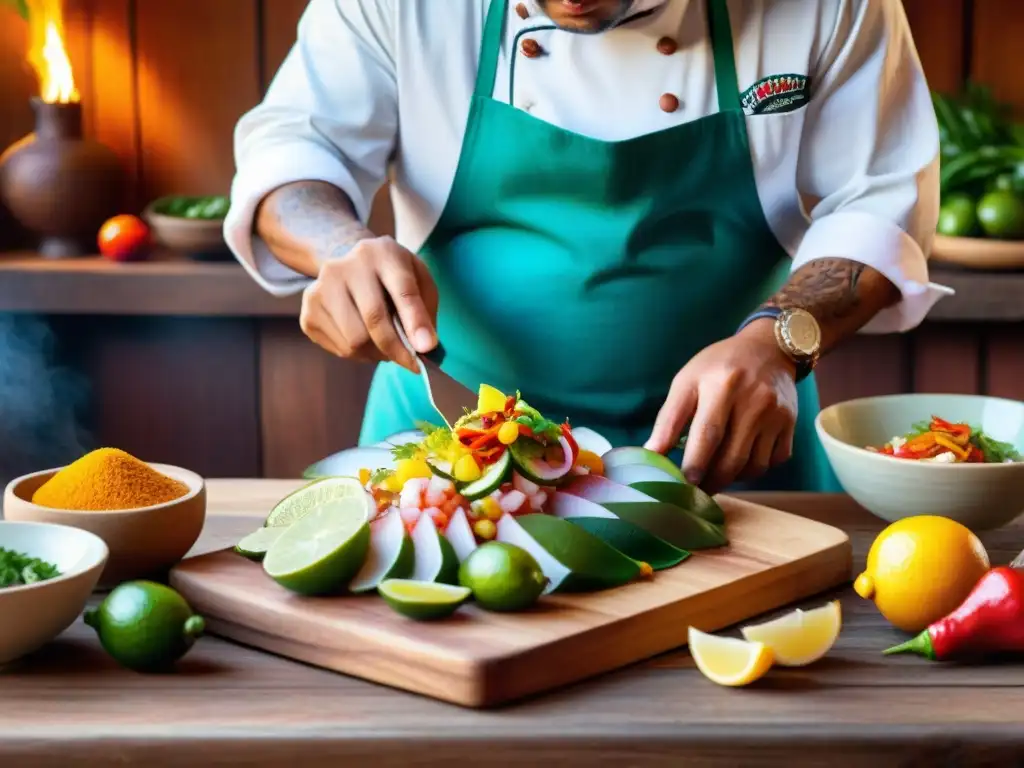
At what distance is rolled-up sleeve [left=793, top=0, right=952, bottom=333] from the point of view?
2033 millimetres

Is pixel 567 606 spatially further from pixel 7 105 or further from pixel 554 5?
pixel 7 105

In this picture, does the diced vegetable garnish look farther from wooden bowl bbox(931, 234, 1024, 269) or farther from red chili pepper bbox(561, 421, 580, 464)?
wooden bowl bbox(931, 234, 1024, 269)

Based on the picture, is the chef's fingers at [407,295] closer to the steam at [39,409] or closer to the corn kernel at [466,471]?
the corn kernel at [466,471]

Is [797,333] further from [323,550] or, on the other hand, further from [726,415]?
[323,550]

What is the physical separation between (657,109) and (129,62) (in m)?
2.00

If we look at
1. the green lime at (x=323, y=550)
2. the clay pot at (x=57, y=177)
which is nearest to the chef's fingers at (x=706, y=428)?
the green lime at (x=323, y=550)

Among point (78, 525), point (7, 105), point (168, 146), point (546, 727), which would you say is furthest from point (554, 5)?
point (7, 105)

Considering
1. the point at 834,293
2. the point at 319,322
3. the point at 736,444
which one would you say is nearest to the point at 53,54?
the point at 319,322

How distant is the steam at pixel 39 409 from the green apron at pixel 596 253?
1733 mm

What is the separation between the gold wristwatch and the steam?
7.28 feet

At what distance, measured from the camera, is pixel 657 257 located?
6.96ft

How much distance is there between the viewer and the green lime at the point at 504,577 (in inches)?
53.0

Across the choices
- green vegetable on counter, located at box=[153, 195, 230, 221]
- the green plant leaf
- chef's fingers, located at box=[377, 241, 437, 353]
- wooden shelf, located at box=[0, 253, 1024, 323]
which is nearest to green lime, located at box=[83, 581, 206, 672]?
chef's fingers, located at box=[377, 241, 437, 353]

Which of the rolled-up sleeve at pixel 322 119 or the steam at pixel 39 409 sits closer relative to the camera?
the rolled-up sleeve at pixel 322 119
